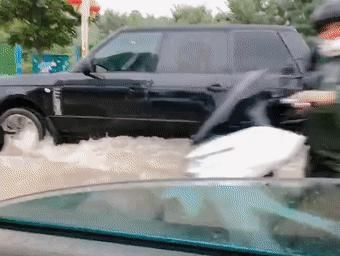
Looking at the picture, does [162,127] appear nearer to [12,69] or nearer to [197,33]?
[197,33]

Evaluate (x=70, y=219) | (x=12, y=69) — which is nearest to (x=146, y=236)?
(x=70, y=219)

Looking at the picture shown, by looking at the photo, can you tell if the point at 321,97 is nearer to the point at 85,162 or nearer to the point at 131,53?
the point at 85,162

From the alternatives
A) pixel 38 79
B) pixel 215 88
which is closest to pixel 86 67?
pixel 38 79

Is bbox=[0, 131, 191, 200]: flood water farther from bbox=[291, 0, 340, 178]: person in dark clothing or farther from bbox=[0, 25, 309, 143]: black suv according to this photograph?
bbox=[291, 0, 340, 178]: person in dark clothing

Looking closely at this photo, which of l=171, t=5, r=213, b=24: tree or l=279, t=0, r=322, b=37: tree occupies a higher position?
l=279, t=0, r=322, b=37: tree

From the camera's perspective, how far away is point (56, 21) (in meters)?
33.7

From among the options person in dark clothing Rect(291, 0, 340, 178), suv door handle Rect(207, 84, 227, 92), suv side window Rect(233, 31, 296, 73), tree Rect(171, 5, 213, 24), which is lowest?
tree Rect(171, 5, 213, 24)

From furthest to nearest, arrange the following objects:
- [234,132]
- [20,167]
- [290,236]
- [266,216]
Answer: [20,167] < [234,132] < [266,216] < [290,236]

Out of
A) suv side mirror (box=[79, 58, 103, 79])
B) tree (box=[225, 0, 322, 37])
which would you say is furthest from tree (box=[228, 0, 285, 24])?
suv side mirror (box=[79, 58, 103, 79])

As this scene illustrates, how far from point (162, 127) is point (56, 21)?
86.6 feet

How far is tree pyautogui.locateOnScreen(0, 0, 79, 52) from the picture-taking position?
33.1 metres

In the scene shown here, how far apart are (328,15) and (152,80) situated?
485 centimetres

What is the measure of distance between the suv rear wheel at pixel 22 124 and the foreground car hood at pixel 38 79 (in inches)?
14.9

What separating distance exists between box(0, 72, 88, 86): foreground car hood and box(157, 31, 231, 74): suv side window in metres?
1.12
